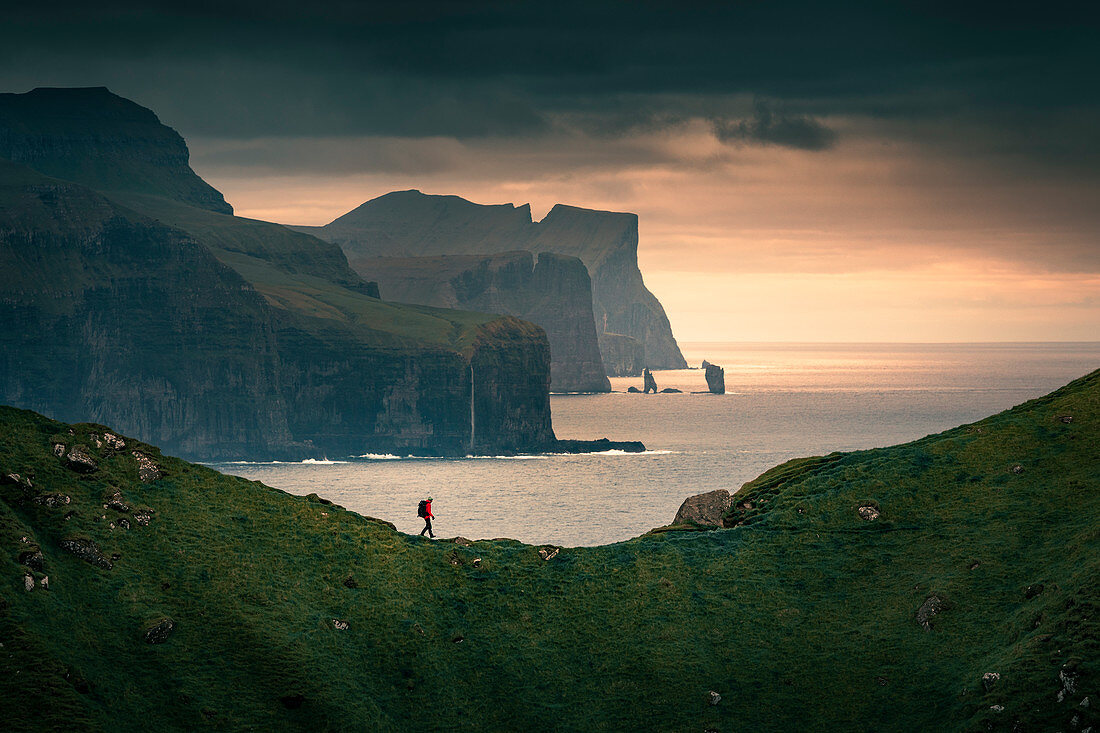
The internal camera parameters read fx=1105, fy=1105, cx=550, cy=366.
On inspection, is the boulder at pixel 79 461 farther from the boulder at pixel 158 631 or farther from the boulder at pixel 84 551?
the boulder at pixel 158 631

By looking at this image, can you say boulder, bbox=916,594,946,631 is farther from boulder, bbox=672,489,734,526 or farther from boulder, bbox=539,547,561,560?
boulder, bbox=539,547,561,560

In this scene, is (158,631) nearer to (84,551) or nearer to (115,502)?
(84,551)

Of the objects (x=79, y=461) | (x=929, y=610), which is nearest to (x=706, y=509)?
(x=929, y=610)

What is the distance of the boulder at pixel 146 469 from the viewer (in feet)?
214

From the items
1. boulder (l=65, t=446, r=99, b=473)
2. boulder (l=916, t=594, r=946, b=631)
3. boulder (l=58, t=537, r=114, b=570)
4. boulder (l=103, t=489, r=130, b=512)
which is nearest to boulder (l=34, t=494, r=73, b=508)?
boulder (l=103, t=489, r=130, b=512)

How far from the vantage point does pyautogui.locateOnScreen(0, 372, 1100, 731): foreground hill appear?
1964 inches

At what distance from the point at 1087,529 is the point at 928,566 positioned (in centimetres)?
866

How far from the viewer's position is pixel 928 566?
2506 inches

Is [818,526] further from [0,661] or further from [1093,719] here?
[0,661]

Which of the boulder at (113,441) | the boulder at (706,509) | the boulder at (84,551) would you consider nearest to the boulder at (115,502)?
the boulder at (84,551)

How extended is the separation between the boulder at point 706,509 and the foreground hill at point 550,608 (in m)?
3.13

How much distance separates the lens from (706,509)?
78062 millimetres

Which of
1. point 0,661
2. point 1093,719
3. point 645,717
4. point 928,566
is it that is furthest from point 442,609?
point 1093,719

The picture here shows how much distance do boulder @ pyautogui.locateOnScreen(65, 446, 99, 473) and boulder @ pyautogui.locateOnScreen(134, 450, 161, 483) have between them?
2786 millimetres
